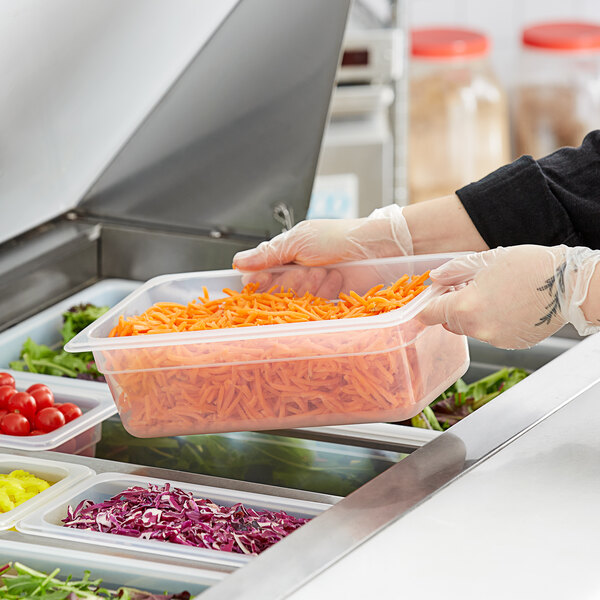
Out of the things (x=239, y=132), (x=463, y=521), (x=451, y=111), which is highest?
(x=239, y=132)

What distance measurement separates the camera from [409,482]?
1190 millimetres

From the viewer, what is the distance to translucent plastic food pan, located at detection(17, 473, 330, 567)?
1140 mm

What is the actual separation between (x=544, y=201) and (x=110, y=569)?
2.95ft

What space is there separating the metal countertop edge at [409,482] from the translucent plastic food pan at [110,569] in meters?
0.10

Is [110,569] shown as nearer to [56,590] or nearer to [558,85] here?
[56,590]

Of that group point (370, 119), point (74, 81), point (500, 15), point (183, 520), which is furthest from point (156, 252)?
point (500, 15)

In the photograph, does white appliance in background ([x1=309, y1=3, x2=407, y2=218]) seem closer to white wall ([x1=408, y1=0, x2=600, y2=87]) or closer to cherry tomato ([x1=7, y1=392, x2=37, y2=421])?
white wall ([x1=408, y1=0, x2=600, y2=87])

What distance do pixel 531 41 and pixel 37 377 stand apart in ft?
9.25

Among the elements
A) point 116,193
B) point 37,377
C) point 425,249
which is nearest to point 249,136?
point 116,193

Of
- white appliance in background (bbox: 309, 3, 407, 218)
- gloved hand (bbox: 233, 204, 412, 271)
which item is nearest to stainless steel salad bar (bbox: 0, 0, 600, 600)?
gloved hand (bbox: 233, 204, 412, 271)

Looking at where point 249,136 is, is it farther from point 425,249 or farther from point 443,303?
point 443,303

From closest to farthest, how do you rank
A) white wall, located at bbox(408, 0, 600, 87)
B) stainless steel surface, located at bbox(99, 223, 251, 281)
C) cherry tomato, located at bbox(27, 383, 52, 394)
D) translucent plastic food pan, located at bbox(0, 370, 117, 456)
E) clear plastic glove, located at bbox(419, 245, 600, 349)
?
clear plastic glove, located at bbox(419, 245, 600, 349) → translucent plastic food pan, located at bbox(0, 370, 117, 456) → cherry tomato, located at bbox(27, 383, 52, 394) → stainless steel surface, located at bbox(99, 223, 251, 281) → white wall, located at bbox(408, 0, 600, 87)

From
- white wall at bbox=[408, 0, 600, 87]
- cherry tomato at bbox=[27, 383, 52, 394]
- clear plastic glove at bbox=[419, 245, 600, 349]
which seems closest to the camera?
clear plastic glove at bbox=[419, 245, 600, 349]

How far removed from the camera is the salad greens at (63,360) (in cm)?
180
